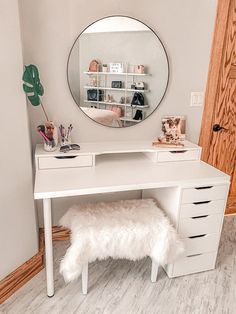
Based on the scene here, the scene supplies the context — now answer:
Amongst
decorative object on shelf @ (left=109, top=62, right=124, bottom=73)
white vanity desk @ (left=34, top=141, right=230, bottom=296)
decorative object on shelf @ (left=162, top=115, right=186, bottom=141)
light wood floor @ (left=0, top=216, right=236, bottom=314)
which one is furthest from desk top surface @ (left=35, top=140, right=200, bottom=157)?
light wood floor @ (left=0, top=216, right=236, bottom=314)

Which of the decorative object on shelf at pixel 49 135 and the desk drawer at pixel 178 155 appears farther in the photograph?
the desk drawer at pixel 178 155

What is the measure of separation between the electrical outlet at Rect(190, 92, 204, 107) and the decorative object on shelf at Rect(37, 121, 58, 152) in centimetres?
107

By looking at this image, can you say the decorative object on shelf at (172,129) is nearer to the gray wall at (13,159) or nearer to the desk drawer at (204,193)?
the desk drawer at (204,193)

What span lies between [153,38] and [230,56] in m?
0.68

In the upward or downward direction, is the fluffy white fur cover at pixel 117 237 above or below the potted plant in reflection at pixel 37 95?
below

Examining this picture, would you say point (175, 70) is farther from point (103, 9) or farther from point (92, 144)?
point (92, 144)

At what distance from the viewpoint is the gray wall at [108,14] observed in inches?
62.9

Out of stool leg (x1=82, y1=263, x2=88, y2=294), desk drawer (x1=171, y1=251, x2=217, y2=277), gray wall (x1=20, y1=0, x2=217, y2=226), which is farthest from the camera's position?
desk drawer (x1=171, y1=251, x2=217, y2=277)

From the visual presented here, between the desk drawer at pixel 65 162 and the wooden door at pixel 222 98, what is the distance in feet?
3.45

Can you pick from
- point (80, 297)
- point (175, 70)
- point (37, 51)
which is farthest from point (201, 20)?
point (80, 297)

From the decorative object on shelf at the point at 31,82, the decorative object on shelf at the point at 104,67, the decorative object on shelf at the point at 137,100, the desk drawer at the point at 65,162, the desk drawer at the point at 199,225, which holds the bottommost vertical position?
the desk drawer at the point at 199,225

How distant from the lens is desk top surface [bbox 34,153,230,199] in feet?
4.42

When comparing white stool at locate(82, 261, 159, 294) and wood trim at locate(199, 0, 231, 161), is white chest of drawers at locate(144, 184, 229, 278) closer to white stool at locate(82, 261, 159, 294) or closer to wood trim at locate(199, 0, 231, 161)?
white stool at locate(82, 261, 159, 294)

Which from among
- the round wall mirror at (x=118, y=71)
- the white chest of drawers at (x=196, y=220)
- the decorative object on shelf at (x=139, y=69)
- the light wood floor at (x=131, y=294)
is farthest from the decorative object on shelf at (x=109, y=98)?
the light wood floor at (x=131, y=294)
